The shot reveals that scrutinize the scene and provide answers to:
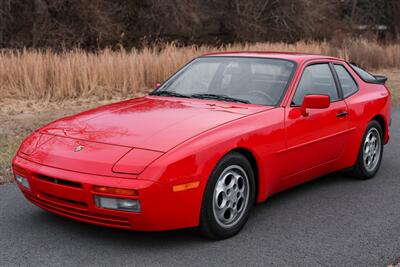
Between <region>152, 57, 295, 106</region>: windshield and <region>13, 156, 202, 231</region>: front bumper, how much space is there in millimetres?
1432

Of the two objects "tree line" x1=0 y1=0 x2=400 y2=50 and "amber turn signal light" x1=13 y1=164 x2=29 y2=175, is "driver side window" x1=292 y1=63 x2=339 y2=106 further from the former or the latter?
"tree line" x1=0 y1=0 x2=400 y2=50

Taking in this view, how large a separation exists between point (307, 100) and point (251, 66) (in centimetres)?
72

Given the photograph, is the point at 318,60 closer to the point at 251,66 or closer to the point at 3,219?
the point at 251,66

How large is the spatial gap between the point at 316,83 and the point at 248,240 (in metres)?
1.98

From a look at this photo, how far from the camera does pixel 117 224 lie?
12.3 feet

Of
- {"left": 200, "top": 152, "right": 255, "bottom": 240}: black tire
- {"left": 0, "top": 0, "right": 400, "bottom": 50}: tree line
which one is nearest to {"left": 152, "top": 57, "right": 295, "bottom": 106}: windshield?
{"left": 200, "top": 152, "right": 255, "bottom": 240}: black tire

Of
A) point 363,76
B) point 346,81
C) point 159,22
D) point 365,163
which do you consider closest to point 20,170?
point 346,81

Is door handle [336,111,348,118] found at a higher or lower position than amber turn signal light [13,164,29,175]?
higher

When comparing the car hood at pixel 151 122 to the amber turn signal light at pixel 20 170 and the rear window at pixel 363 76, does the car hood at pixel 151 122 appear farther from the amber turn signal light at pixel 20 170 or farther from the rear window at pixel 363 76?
the rear window at pixel 363 76

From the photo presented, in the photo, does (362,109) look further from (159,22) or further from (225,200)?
(159,22)

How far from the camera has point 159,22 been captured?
2645 cm

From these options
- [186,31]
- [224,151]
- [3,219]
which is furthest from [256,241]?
[186,31]

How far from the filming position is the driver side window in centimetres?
507

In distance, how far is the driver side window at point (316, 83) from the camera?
507cm
